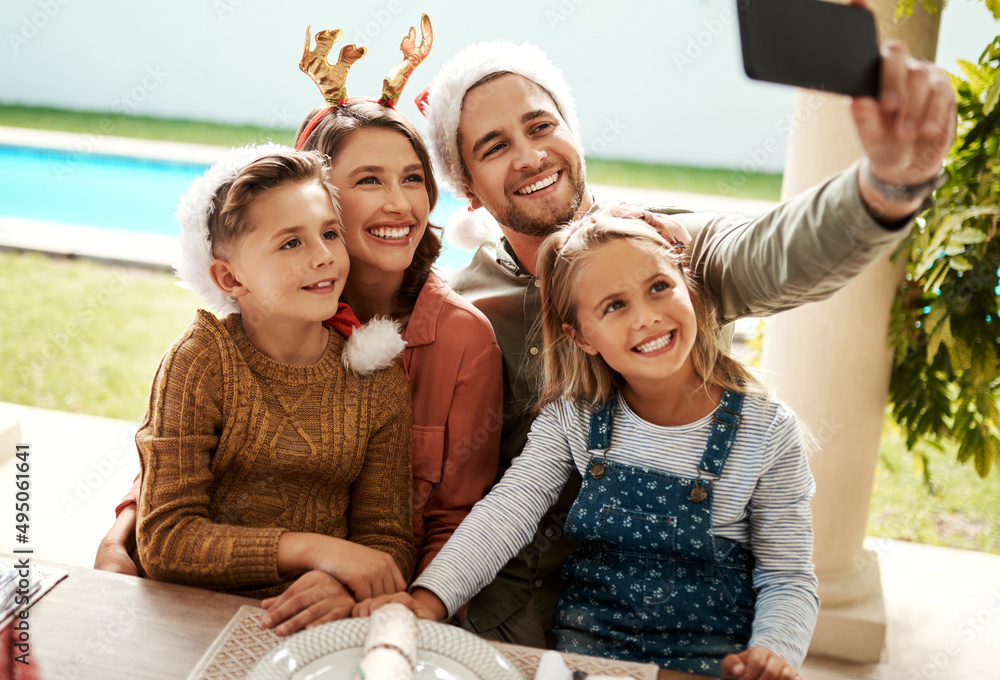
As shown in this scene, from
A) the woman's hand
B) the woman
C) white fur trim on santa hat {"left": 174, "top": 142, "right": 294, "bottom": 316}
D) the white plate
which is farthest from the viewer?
the woman

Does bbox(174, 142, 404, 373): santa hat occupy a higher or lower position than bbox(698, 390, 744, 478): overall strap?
higher

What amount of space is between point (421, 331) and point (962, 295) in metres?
1.41

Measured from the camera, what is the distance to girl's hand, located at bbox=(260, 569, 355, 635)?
Result: 1.09m

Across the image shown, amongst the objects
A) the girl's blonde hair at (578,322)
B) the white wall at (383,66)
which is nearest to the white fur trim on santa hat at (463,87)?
the girl's blonde hair at (578,322)

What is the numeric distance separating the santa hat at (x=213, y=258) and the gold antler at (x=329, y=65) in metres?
0.32

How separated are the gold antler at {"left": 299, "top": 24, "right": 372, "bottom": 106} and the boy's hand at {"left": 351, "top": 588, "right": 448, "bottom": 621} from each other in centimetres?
111

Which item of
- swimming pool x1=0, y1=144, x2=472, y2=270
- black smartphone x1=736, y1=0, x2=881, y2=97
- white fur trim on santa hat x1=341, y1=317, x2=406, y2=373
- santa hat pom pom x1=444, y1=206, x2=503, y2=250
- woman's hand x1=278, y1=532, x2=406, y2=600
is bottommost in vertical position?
swimming pool x1=0, y1=144, x2=472, y2=270

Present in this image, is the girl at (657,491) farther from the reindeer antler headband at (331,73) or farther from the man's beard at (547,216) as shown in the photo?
the reindeer antler headband at (331,73)

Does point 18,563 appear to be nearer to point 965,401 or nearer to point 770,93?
point 965,401

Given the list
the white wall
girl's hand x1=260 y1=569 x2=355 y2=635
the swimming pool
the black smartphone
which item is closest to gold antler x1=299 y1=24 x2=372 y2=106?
girl's hand x1=260 y1=569 x2=355 y2=635

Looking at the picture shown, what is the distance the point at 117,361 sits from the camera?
5035 mm

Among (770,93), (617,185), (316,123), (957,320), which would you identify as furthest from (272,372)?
(770,93)

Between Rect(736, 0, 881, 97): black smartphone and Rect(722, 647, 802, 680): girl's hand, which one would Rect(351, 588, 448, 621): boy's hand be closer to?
Rect(722, 647, 802, 680): girl's hand

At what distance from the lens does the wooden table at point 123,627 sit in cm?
101
